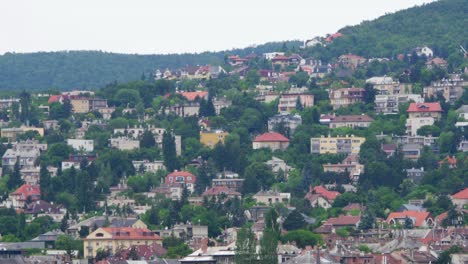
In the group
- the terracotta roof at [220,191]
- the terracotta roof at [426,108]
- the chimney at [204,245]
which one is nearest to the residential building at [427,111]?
the terracotta roof at [426,108]

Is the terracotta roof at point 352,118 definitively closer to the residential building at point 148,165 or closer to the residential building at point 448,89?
the residential building at point 448,89

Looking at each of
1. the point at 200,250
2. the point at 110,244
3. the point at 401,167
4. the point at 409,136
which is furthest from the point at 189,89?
the point at 200,250

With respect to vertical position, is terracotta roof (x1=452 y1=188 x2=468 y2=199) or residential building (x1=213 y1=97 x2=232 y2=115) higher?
residential building (x1=213 y1=97 x2=232 y2=115)

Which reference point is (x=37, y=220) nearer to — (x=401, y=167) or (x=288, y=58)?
(x=401, y=167)

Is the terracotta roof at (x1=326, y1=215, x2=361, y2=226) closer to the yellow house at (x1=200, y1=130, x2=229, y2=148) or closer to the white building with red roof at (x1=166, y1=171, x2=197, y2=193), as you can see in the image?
the white building with red roof at (x1=166, y1=171, x2=197, y2=193)

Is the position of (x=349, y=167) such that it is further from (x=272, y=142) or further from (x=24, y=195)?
(x=24, y=195)

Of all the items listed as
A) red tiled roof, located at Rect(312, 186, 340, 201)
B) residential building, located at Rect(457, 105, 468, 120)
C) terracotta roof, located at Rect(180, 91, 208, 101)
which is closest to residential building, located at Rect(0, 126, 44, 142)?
terracotta roof, located at Rect(180, 91, 208, 101)
